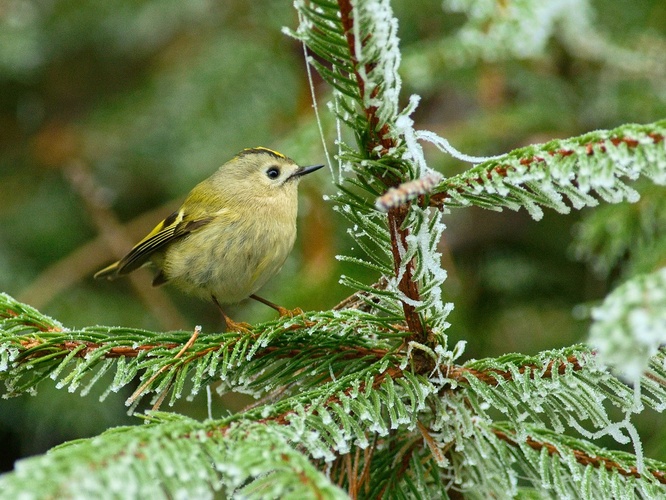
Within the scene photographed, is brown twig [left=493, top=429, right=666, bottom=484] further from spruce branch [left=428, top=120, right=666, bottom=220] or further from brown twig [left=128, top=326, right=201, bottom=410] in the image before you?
brown twig [left=128, top=326, right=201, bottom=410]

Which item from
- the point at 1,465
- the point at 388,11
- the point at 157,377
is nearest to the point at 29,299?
the point at 1,465

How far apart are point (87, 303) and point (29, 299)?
0.98ft

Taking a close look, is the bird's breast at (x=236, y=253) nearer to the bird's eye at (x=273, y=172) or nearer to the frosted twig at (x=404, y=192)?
the bird's eye at (x=273, y=172)

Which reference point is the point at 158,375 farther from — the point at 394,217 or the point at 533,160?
the point at 533,160

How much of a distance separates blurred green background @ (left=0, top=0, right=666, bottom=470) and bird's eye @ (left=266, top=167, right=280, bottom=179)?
0.14 metres

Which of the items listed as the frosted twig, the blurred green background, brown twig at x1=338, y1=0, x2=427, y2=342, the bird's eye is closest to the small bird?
the bird's eye

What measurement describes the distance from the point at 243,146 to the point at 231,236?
1.36 m

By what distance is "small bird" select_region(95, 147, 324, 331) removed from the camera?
2424mm

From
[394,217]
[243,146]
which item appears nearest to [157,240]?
[243,146]

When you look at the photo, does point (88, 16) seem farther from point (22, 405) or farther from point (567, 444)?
point (567, 444)

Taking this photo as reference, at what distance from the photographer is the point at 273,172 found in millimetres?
2762

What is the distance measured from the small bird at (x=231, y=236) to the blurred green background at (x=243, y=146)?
0.14m

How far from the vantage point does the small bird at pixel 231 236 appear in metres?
2.42

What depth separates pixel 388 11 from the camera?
1.04 m
